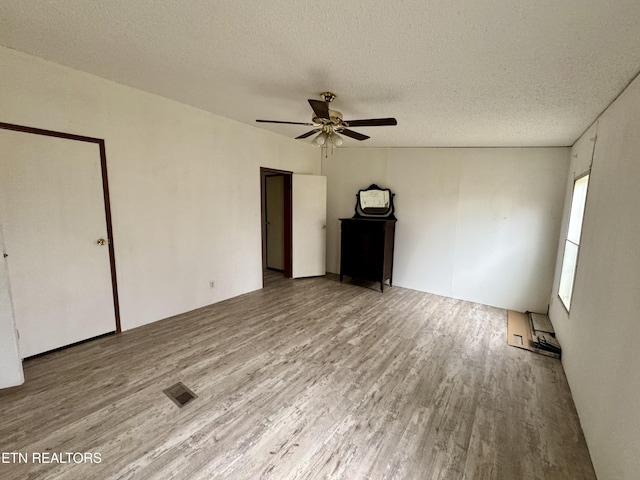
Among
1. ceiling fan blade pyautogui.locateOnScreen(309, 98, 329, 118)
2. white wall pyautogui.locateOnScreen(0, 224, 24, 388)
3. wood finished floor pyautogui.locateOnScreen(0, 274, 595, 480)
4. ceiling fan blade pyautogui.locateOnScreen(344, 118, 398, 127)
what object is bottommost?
wood finished floor pyautogui.locateOnScreen(0, 274, 595, 480)

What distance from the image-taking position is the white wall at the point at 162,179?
7.70ft

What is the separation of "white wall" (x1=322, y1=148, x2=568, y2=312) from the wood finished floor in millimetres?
1211

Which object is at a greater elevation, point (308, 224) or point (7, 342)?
point (308, 224)

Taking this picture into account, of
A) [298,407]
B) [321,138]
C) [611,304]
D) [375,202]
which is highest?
[321,138]

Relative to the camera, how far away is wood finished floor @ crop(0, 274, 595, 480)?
1.55 meters

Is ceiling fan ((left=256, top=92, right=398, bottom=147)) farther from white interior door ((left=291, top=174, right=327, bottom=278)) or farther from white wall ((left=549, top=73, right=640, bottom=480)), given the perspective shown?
white interior door ((left=291, top=174, right=327, bottom=278))

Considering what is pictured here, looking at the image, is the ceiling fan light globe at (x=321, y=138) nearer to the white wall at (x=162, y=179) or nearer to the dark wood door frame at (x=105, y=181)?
the white wall at (x=162, y=179)

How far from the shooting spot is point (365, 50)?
1.77 metres

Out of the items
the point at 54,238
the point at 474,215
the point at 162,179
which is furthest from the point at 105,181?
the point at 474,215

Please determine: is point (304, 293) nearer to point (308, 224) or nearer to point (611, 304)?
point (308, 224)

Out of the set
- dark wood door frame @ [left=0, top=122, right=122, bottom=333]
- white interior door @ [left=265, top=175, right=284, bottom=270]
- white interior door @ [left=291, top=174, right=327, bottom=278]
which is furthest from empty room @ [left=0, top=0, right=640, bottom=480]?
white interior door @ [left=265, top=175, right=284, bottom=270]

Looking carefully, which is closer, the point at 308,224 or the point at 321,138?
the point at 321,138

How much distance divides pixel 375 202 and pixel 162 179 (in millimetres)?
3261

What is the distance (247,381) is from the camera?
224 centimetres
